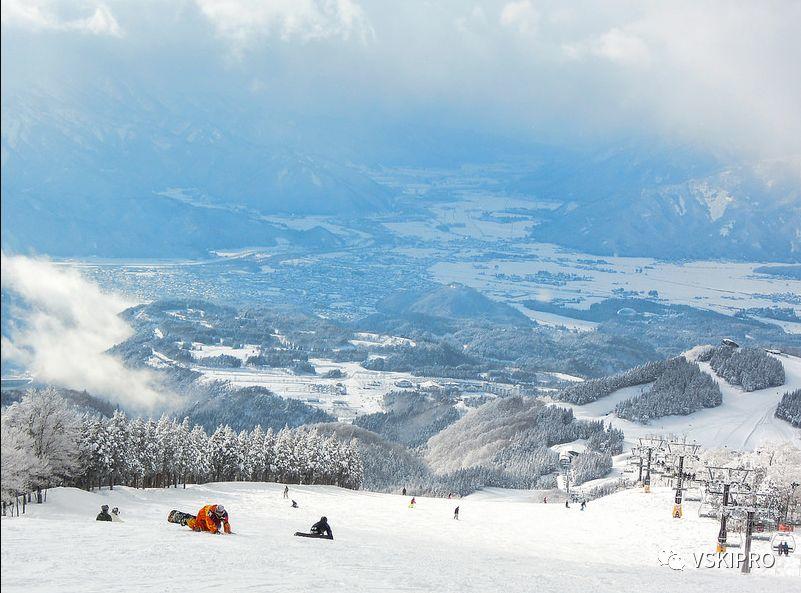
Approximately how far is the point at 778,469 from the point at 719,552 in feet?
105

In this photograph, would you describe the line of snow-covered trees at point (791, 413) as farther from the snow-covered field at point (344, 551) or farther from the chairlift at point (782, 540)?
the chairlift at point (782, 540)

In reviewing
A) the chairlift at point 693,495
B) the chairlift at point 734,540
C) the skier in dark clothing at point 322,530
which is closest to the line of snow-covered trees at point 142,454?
the skier in dark clothing at point 322,530

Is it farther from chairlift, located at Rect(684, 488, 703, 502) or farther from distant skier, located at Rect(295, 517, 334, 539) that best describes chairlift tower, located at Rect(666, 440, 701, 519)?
distant skier, located at Rect(295, 517, 334, 539)

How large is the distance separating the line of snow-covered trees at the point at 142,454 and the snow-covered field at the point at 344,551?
3209 mm

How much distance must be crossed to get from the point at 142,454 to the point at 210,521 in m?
42.4

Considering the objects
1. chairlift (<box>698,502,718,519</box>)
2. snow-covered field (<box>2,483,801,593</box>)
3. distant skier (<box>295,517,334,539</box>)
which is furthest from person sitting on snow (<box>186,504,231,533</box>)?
chairlift (<box>698,502,718,519</box>)

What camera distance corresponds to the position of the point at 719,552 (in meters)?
55.8

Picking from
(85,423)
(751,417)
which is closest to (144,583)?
(85,423)

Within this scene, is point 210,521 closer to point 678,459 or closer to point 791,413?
point 678,459

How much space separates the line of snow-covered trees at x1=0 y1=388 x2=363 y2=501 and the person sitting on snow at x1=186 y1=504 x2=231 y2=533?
7.57m

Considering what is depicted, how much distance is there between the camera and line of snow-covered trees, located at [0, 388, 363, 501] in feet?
164

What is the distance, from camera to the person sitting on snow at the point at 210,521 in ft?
134

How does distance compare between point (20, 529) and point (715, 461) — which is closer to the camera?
point (20, 529)

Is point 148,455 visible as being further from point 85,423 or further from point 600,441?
point 600,441
